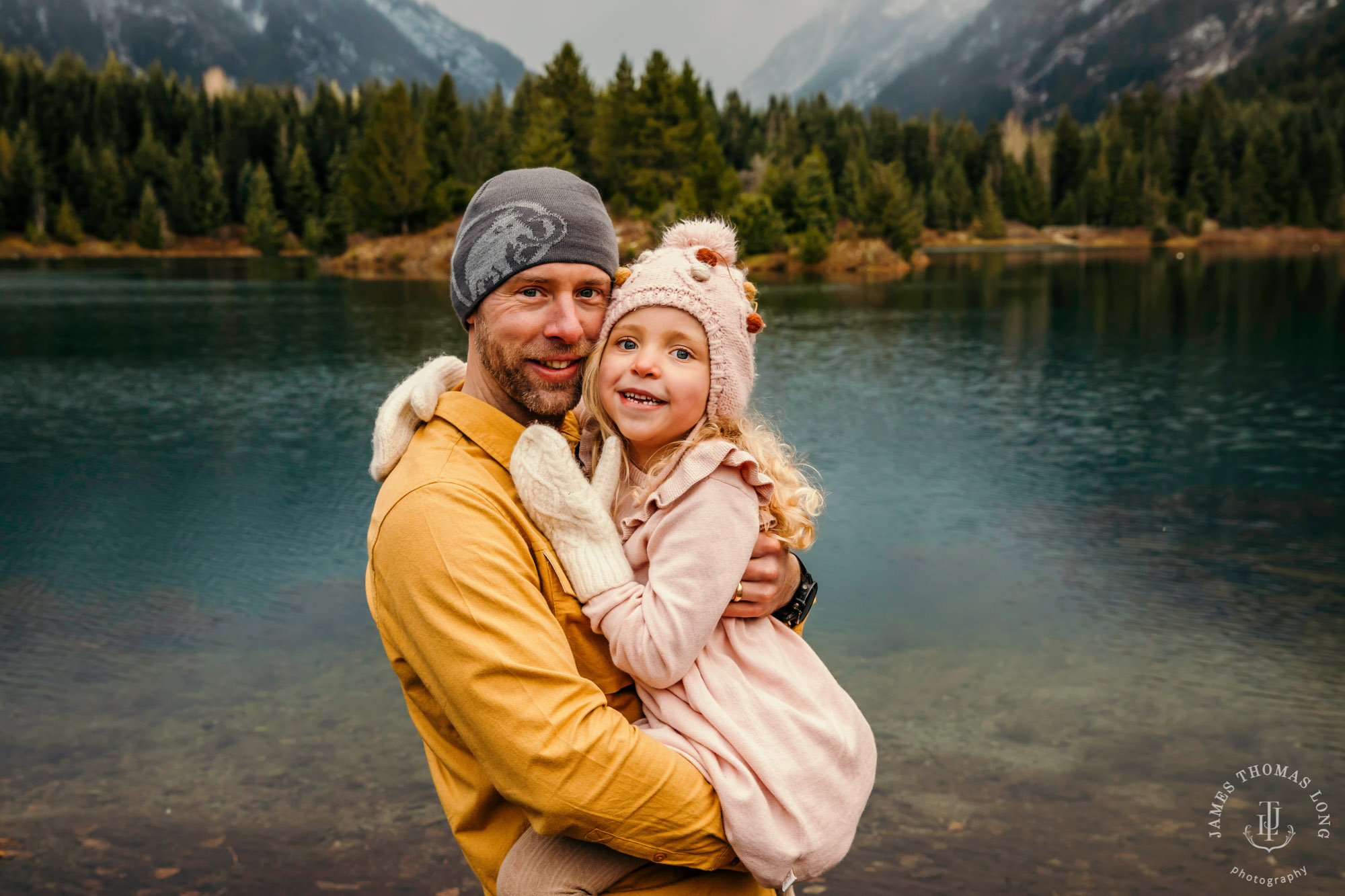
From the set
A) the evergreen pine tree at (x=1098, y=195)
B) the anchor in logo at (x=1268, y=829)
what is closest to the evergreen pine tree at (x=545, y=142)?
the anchor in logo at (x=1268, y=829)

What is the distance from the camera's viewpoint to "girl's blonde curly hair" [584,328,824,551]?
2801 mm

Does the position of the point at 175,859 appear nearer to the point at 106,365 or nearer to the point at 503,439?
the point at 503,439

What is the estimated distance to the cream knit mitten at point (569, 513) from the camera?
8.05ft

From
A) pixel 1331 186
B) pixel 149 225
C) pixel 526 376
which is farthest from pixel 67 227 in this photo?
pixel 1331 186

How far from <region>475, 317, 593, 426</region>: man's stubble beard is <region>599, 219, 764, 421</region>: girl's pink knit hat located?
167 mm

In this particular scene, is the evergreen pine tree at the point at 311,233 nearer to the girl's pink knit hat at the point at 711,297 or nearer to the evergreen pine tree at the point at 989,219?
the evergreen pine tree at the point at 989,219

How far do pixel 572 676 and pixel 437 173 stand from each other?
86.5 m

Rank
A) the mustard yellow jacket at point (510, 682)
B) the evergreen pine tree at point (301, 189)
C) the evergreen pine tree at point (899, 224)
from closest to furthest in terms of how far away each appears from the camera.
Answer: the mustard yellow jacket at point (510, 682), the evergreen pine tree at point (899, 224), the evergreen pine tree at point (301, 189)

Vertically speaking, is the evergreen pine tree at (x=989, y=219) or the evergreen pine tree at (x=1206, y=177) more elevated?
the evergreen pine tree at (x=1206, y=177)

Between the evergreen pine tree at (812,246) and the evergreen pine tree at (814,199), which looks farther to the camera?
the evergreen pine tree at (814,199)

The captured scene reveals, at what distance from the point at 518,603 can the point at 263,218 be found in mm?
106910

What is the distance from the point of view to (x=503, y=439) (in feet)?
8.77

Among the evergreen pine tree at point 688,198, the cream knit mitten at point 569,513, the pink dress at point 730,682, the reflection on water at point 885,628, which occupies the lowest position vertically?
the reflection on water at point 885,628

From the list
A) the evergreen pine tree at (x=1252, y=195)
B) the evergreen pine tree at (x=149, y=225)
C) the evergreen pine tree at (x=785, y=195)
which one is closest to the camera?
the evergreen pine tree at (x=785, y=195)
